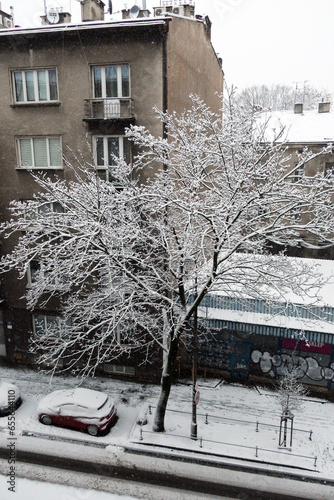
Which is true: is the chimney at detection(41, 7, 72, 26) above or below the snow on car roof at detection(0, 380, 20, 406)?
above

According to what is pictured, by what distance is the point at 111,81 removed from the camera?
15172 millimetres

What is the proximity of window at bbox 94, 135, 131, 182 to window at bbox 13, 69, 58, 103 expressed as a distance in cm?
270

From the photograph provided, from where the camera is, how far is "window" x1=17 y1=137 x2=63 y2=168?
1598cm

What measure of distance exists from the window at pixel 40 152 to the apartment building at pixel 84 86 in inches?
1.7

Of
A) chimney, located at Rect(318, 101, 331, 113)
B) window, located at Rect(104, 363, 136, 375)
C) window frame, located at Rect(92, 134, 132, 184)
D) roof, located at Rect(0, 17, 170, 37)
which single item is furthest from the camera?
chimney, located at Rect(318, 101, 331, 113)

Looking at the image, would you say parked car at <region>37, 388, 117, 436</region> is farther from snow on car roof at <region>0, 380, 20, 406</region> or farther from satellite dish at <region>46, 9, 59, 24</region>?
satellite dish at <region>46, 9, 59, 24</region>

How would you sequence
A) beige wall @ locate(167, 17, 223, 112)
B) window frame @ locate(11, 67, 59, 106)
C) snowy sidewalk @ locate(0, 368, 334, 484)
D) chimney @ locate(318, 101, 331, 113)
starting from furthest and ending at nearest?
chimney @ locate(318, 101, 331, 113) < window frame @ locate(11, 67, 59, 106) < beige wall @ locate(167, 17, 223, 112) < snowy sidewalk @ locate(0, 368, 334, 484)

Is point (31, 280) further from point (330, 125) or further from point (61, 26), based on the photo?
point (330, 125)

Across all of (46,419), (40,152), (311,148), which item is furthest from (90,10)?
(311,148)

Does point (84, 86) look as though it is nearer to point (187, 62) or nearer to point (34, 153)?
point (34, 153)

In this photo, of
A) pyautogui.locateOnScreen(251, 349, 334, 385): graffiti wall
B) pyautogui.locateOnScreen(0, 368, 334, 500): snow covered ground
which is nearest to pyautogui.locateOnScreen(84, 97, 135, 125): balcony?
pyautogui.locateOnScreen(0, 368, 334, 500): snow covered ground

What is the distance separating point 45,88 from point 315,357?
638 inches

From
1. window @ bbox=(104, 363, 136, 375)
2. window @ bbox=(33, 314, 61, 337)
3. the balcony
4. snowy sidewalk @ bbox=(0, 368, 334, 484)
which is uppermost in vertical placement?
the balcony

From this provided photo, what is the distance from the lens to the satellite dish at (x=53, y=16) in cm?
1612
